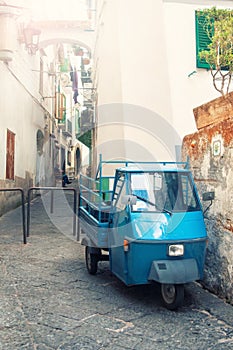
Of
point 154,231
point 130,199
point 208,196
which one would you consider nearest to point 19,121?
point 130,199

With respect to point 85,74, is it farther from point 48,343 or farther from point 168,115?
point 48,343

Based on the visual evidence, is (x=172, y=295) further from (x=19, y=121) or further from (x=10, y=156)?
(x=19, y=121)

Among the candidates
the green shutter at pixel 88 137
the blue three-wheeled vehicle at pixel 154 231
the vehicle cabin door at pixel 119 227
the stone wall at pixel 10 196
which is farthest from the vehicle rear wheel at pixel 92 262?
the green shutter at pixel 88 137

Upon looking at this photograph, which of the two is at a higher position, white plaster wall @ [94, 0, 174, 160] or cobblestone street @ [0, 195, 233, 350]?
white plaster wall @ [94, 0, 174, 160]

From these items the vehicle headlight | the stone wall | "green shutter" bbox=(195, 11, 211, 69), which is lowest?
the vehicle headlight

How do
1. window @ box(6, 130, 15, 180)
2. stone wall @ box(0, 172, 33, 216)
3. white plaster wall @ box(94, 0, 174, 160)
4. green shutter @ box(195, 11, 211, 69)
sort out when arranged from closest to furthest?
green shutter @ box(195, 11, 211, 69), white plaster wall @ box(94, 0, 174, 160), stone wall @ box(0, 172, 33, 216), window @ box(6, 130, 15, 180)

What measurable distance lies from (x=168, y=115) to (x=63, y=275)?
5.02 m

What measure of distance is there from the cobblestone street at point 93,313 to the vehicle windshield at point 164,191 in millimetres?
971

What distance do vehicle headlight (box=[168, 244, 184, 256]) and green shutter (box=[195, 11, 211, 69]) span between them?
5.87 meters

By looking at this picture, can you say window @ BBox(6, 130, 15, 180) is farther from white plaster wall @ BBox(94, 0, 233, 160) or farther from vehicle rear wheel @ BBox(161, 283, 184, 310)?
vehicle rear wheel @ BBox(161, 283, 184, 310)

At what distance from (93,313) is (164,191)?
1451 millimetres

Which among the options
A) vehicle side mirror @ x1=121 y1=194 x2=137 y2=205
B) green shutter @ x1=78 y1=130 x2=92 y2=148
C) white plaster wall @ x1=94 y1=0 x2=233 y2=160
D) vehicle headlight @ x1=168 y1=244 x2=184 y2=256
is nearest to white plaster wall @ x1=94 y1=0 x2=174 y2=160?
white plaster wall @ x1=94 y1=0 x2=233 y2=160

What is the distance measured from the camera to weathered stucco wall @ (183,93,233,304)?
3770 millimetres

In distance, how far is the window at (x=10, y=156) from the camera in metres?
9.37
